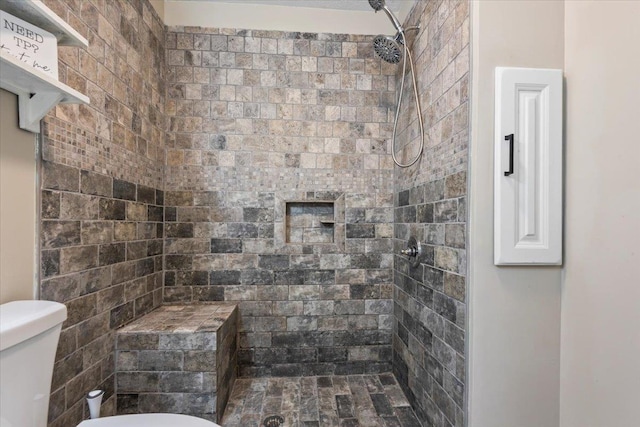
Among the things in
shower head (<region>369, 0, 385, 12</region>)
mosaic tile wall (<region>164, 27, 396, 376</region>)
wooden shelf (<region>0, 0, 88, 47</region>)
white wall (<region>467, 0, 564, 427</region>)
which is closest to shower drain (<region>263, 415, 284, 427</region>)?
mosaic tile wall (<region>164, 27, 396, 376</region>)

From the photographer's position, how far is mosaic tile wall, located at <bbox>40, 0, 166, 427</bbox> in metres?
1.13

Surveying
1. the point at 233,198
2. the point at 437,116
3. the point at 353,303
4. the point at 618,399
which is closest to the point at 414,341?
the point at 353,303

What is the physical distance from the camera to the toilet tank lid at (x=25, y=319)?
75 cm

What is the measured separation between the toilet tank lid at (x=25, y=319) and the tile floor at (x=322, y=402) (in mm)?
1093

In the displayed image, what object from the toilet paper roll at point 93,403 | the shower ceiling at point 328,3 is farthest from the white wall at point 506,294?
the toilet paper roll at point 93,403

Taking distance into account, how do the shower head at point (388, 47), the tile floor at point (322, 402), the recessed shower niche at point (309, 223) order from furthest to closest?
the recessed shower niche at point (309, 223)
the shower head at point (388, 47)
the tile floor at point (322, 402)

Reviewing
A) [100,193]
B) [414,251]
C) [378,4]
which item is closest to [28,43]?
[100,193]

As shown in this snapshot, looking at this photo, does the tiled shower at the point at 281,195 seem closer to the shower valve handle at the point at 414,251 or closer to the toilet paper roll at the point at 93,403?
the shower valve handle at the point at 414,251

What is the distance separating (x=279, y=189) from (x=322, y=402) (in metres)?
1.38

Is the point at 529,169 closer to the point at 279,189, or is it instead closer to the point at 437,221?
the point at 437,221

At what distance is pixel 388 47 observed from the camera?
1.74 meters

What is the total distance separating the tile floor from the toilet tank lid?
3.58 ft

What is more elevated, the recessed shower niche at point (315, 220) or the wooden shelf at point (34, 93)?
the wooden shelf at point (34, 93)

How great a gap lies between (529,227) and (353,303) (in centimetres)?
125
